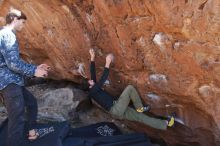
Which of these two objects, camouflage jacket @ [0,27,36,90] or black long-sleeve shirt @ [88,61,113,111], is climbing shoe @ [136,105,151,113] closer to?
black long-sleeve shirt @ [88,61,113,111]

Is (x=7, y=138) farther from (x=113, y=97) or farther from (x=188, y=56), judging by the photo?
(x=188, y=56)

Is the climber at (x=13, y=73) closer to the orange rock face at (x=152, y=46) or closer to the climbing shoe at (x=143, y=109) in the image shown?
the orange rock face at (x=152, y=46)

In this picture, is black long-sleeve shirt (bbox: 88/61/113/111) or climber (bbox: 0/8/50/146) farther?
black long-sleeve shirt (bbox: 88/61/113/111)

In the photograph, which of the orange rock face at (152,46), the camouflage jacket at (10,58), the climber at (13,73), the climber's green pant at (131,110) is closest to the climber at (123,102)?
the climber's green pant at (131,110)

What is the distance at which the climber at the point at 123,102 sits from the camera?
582cm

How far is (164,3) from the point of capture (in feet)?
16.0

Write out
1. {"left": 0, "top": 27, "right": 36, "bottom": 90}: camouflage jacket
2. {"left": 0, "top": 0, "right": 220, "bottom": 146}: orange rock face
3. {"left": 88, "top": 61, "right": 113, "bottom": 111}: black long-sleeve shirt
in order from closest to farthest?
{"left": 0, "top": 27, "right": 36, "bottom": 90}: camouflage jacket, {"left": 0, "top": 0, "right": 220, "bottom": 146}: orange rock face, {"left": 88, "top": 61, "right": 113, "bottom": 111}: black long-sleeve shirt

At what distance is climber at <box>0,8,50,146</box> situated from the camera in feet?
15.6

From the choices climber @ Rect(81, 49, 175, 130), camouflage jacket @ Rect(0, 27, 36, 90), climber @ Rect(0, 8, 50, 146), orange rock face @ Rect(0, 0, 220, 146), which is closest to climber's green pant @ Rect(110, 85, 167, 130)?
climber @ Rect(81, 49, 175, 130)

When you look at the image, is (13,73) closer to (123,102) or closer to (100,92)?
(100,92)

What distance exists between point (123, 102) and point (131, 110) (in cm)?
18

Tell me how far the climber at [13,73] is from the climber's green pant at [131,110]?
1329 millimetres

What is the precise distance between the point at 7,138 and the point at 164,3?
2259 millimetres

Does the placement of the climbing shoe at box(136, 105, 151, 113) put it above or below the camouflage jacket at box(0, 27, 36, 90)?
below
